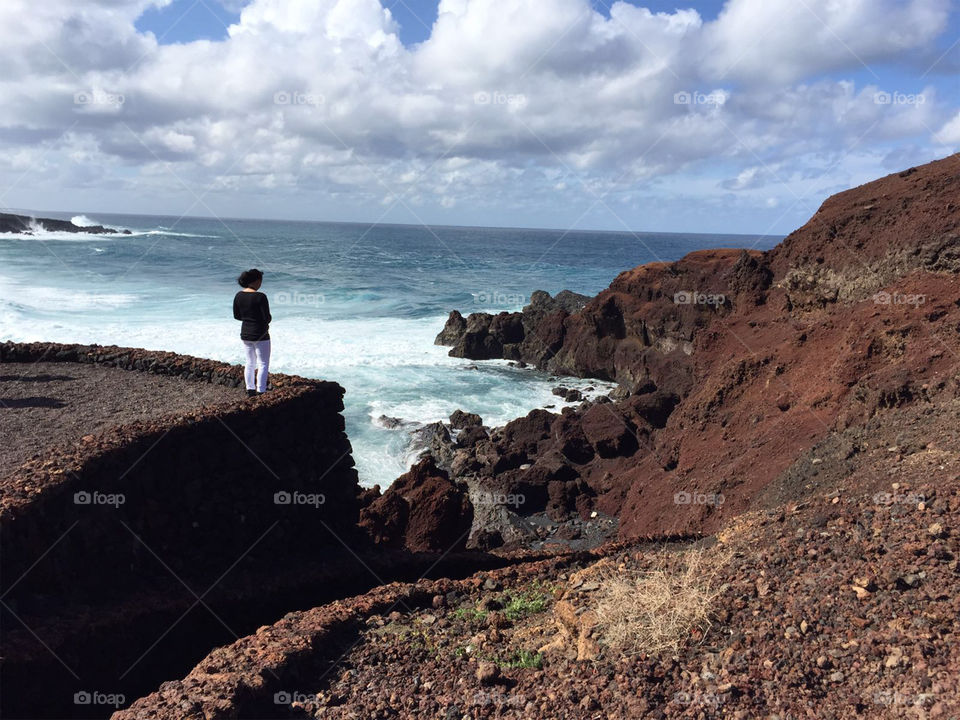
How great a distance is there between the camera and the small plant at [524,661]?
5.63m

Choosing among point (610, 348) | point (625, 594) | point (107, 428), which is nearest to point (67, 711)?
point (107, 428)

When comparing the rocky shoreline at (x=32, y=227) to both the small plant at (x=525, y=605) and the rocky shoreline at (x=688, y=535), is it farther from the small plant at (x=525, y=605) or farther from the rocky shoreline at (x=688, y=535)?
the small plant at (x=525, y=605)

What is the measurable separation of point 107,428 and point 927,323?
36.6 ft

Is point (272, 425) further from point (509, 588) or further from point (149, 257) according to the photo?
point (149, 257)

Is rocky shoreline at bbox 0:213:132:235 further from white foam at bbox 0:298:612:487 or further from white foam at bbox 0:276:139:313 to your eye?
white foam at bbox 0:298:612:487

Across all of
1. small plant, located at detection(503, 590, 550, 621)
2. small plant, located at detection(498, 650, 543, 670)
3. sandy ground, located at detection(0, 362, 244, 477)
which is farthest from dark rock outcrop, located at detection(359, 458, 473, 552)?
small plant, located at detection(498, 650, 543, 670)

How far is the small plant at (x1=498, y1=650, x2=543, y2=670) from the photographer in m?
5.63

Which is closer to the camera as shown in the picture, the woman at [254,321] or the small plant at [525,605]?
the small plant at [525,605]

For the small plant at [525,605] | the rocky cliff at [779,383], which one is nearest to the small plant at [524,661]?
the small plant at [525,605]

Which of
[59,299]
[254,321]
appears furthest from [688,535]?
[59,299]

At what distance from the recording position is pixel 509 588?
7523 millimetres

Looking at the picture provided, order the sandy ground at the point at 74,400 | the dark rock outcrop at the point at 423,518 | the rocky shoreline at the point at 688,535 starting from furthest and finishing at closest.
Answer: the dark rock outcrop at the point at 423,518, the sandy ground at the point at 74,400, the rocky shoreline at the point at 688,535

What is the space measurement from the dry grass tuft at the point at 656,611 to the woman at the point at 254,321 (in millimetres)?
5347

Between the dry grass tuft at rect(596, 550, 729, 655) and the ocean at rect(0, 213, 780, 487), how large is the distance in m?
11.7
